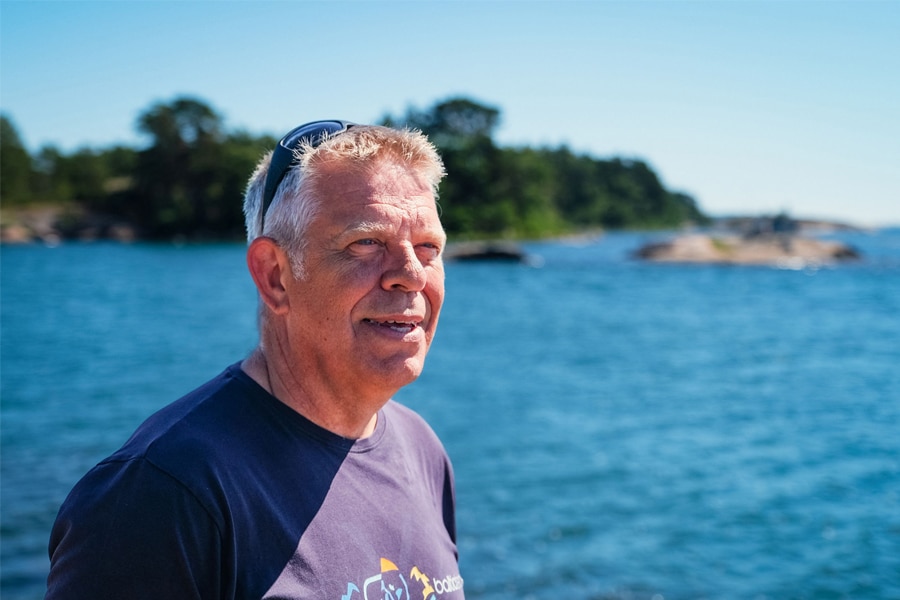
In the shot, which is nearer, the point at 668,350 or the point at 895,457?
the point at 895,457

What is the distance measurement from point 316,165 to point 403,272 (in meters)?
0.32

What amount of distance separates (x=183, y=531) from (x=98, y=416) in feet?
43.6

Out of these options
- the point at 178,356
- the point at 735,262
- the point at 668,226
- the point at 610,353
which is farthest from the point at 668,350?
the point at 668,226

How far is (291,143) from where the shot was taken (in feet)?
6.35

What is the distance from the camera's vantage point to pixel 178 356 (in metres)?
19.7

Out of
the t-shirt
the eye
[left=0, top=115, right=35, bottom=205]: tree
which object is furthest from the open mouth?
[left=0, top=115, right=35, bottom=205]: tree

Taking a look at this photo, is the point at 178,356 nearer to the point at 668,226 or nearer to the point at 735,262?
the point at 735,262

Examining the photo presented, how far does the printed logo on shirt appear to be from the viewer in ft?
5.96

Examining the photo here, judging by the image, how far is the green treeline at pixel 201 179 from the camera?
271ft

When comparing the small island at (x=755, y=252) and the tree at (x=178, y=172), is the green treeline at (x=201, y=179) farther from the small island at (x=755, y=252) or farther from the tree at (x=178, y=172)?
the small island at (x=755, y=252)

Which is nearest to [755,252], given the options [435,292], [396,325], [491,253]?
[491,253]

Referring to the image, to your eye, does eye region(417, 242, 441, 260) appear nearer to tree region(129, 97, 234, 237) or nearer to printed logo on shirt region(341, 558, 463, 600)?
printed logo on shirt region(341, 558, 463, 600)

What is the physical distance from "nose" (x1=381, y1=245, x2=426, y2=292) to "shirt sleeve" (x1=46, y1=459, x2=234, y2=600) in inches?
26.0

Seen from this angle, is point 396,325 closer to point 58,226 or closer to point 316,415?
point 316,415
